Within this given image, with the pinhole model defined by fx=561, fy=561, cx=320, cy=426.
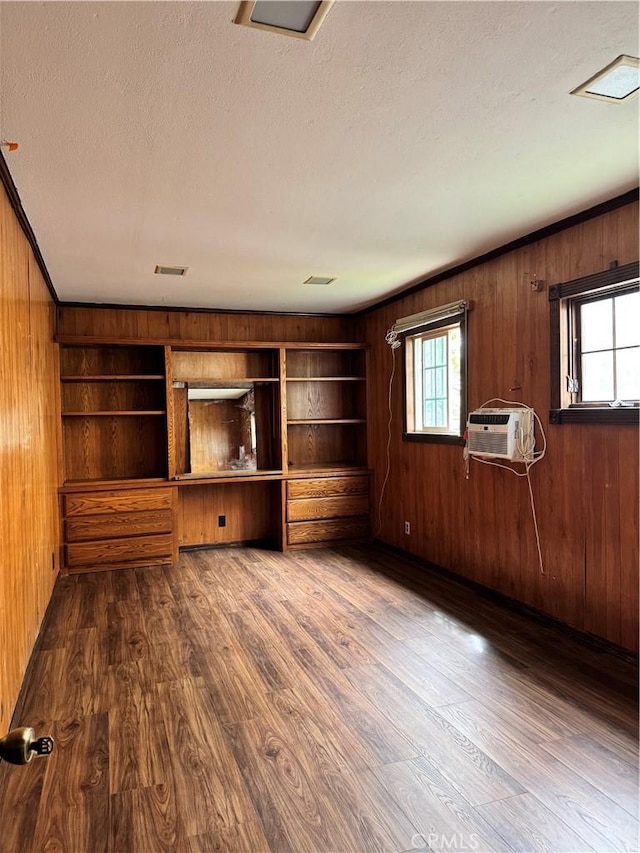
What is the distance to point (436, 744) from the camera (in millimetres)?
2293

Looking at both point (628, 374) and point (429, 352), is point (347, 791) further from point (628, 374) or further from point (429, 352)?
point (429, 352)

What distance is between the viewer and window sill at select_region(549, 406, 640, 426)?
2.86 m

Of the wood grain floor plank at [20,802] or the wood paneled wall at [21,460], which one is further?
the wood paneled wall at [21,460]

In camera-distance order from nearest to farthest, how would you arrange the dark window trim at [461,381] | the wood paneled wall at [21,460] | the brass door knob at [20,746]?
the brass door knob at [20,746] → the wood paneled wall at [21,460] → the dark window trim at [461,381]

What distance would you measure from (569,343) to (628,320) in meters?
0.36

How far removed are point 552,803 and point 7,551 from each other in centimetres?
231

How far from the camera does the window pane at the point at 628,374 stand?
2.93 m

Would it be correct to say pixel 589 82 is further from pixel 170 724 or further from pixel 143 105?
pixel 170 724

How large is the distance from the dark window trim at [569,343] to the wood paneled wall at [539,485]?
0.17ft

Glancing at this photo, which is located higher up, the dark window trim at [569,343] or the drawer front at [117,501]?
the dark window trim at [569,343]

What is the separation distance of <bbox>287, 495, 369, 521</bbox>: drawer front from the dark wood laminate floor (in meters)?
1.58

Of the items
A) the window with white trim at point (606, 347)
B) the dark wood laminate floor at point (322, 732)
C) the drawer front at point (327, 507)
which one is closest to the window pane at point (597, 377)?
the window with white trim at point (606, 347)

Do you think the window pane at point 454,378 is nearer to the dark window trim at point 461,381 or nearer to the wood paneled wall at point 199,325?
A: the dark window trim at point 461,381

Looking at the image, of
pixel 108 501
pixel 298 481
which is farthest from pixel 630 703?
pixel 108 501
